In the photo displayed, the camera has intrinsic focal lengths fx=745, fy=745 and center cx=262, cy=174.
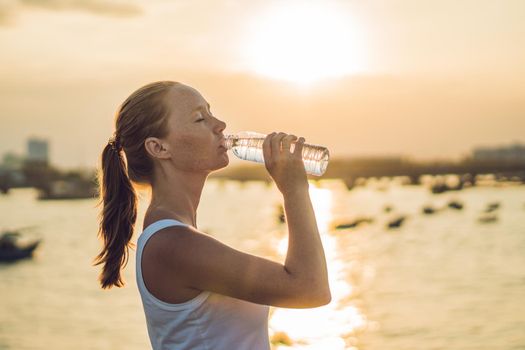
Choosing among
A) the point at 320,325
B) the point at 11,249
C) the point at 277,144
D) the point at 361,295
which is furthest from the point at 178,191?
the point at 11,249

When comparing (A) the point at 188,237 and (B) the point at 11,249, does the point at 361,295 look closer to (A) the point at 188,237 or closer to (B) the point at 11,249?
(B) the point at 11,249

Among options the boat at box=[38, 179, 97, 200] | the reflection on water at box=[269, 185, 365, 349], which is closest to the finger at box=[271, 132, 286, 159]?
the reflection on water at box=[269, 185, 365, 349]

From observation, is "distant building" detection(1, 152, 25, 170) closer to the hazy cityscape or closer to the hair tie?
the hazy cityscape

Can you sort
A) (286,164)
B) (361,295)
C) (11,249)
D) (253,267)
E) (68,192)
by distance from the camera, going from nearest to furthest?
(253,267), (286,164), (361,295), (11,249), (68,192)

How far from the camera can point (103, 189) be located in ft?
7.72

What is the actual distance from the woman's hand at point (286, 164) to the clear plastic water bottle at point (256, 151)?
0.24m

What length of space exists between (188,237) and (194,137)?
35 cm

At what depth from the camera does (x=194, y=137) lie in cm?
210

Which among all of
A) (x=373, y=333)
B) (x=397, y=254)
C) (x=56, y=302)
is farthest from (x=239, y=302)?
(x=397, y=254)

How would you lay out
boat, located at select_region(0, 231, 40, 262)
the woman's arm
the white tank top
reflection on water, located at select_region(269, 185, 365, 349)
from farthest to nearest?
boat, located at select_region(0, 231, 40, 262) → reflection on water, located at select_region(269, 185, 365, 349) → the white tank top → the woman's arm

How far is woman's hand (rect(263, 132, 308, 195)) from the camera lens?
194 centimetres

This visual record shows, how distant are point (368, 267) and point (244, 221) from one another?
4078cm

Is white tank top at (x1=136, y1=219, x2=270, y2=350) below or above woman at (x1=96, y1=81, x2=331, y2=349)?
below

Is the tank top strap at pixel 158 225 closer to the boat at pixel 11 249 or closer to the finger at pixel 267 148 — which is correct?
the finger at pixel 267 148
